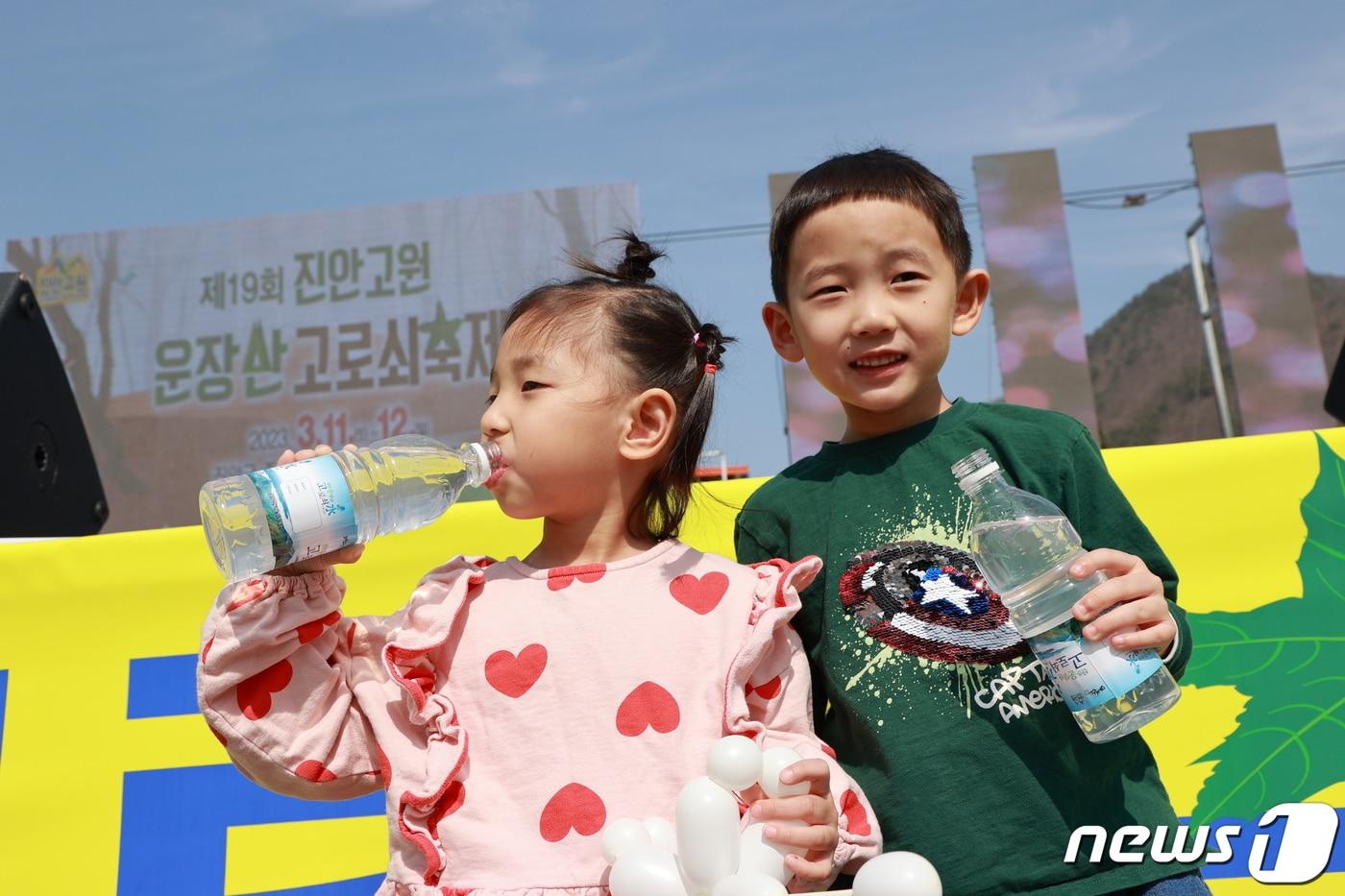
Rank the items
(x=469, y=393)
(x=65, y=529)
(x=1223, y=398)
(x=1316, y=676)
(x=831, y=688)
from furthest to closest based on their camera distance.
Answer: (x=469, y=393)
(x=1223, y=398)
(x=65, y=529)
(x=1316, y=676)
(x=831, y=688)

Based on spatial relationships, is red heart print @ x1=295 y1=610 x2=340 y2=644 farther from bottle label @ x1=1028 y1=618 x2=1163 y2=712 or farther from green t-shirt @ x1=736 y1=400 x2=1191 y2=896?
bottle label @ x1=1028 y1=618 x2=1163 y2=712

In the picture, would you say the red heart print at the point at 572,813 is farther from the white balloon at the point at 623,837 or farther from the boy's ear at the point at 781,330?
the boy's ear at the point at 781,330

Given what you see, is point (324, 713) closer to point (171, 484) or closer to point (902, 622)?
point (902, 622)

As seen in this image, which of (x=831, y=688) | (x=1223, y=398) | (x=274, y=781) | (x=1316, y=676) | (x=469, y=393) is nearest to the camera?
(x=274, y=781)

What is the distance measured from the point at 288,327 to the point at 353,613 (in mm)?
9097

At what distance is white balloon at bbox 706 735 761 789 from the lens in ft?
3.75

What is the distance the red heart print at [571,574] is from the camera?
4.96 ft

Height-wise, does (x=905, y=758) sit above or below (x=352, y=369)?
below

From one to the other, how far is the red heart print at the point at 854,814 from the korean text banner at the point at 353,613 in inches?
38.3

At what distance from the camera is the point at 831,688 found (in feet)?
4.93

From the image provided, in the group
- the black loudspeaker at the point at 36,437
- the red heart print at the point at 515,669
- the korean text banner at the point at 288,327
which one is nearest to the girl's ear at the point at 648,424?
the red heart print at the point at 515,669

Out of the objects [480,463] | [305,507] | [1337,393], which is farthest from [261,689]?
[1337,393]

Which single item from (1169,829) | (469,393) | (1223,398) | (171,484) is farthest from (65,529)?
(1223,398)

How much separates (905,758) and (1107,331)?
18.3 m
